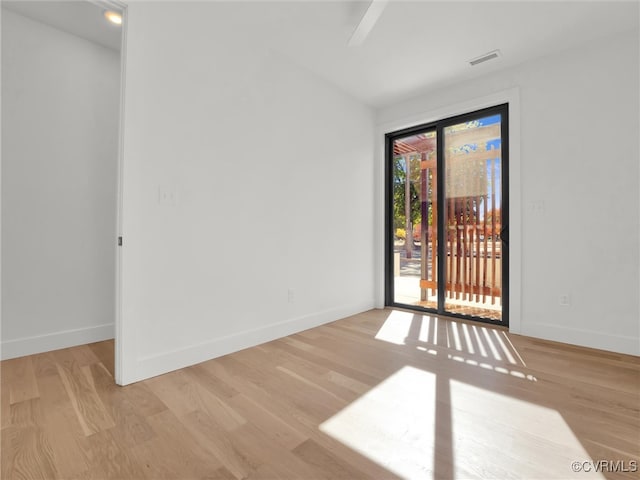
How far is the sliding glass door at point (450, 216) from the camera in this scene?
3.26 meters

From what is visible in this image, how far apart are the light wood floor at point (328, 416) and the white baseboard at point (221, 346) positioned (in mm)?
73

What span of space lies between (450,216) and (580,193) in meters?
1.20

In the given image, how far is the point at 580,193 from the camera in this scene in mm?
2674

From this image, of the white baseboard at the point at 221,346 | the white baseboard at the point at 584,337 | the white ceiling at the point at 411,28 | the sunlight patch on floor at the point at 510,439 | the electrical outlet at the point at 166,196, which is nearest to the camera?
the sunlight patch on floor at the point at 510,439

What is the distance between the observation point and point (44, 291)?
246 centimetres

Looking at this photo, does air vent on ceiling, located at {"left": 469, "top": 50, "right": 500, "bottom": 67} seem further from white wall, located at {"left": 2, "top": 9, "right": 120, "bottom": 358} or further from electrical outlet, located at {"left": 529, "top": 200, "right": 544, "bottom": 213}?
white wall, located at {"left": 2, "top": 9, "right": 120, "bottom": 358}

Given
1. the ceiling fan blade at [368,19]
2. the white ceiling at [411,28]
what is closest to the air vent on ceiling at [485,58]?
the white ceiling at [411,28]

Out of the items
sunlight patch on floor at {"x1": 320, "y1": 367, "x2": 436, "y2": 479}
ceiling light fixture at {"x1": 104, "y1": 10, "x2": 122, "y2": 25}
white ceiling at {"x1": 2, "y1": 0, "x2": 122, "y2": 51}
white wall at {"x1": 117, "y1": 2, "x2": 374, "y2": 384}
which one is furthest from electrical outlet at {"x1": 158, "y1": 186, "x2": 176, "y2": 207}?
sunlight patch on floor at {"x1": 320, "y1": 367, "x2": 436, "y2": 479}

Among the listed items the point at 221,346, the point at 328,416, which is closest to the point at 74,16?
the point at 221,346

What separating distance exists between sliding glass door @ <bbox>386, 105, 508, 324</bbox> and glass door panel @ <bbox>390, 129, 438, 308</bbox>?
0.04ft

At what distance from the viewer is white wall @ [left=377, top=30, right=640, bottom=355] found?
2.48 meters

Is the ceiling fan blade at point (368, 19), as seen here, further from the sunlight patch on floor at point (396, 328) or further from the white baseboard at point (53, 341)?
the white baseboard at point (53, 341)

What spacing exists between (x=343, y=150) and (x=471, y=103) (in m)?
1.47

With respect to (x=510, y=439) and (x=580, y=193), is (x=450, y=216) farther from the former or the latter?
(x=510, y=439)
